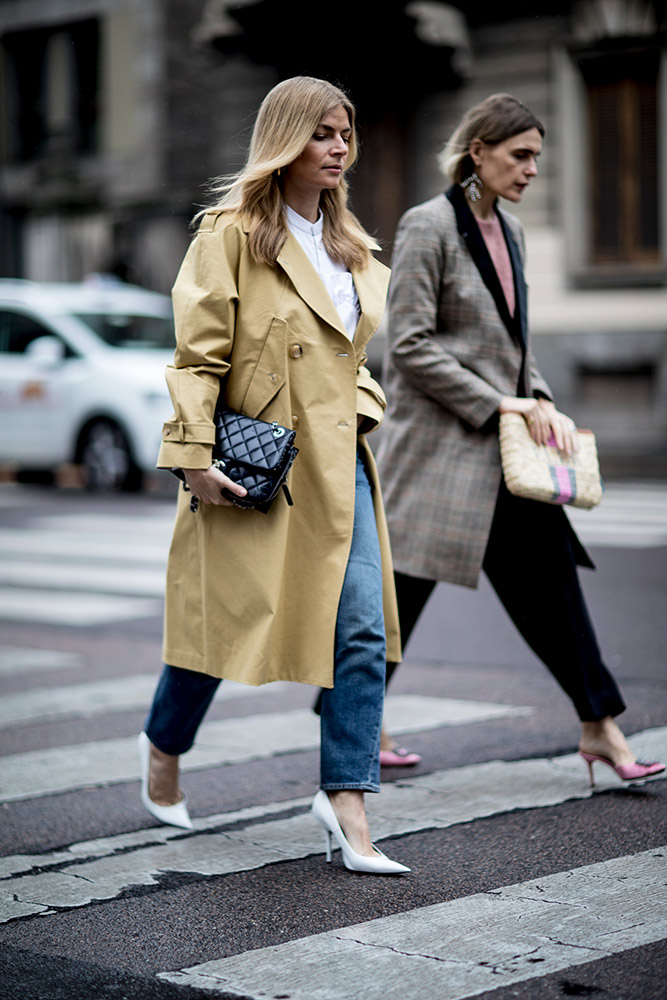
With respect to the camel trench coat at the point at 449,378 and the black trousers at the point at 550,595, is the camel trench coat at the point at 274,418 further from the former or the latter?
the black trousers at the point at 550,595

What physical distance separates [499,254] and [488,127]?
14.1 inches

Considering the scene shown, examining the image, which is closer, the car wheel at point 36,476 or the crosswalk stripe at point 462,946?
the crosswalk stripe at point 462,946

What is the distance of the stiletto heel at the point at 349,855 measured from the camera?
3.55 metres

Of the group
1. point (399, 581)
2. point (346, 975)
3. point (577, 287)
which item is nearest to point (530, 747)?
point (399, 581)

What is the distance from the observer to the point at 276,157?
12.0ft

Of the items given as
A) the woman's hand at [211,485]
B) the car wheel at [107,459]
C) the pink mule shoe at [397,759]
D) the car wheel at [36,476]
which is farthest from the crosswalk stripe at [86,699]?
the car wheel at [36,476]

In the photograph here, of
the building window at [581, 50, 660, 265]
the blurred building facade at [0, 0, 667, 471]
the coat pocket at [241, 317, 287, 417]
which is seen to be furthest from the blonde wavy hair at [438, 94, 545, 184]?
the building window at [581, 50, 660, 265]

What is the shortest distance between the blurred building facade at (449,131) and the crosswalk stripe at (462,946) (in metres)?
12.0

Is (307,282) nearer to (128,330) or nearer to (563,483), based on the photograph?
(563,483)

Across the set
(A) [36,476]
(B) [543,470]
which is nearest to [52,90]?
(A) [36,476]

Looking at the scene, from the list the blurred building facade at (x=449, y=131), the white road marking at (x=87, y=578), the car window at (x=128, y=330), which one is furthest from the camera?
the blurred building facade at (x=449, y=131)

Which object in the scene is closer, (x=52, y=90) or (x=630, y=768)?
(x=630, y=768)

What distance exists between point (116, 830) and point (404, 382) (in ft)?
4.91

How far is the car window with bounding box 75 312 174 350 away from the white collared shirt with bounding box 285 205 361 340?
11.6 m
